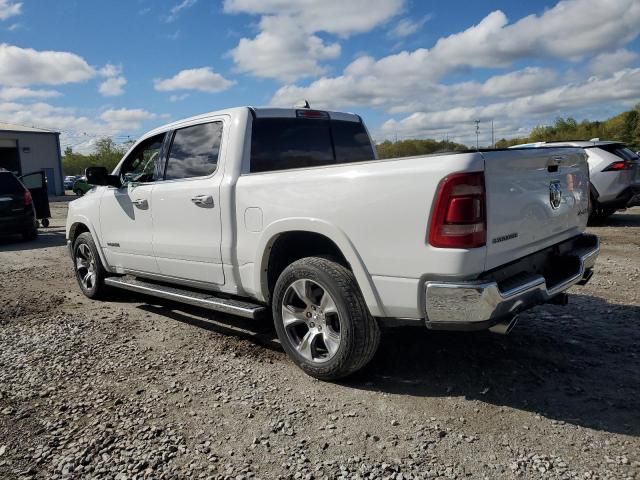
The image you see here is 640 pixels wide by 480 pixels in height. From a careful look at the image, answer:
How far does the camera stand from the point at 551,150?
3.45 metres

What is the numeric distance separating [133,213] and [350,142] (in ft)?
7.38

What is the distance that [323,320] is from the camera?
3.49 meters

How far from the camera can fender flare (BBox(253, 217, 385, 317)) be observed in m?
3.13

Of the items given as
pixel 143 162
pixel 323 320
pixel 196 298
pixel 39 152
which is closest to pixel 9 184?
pixel 143 162

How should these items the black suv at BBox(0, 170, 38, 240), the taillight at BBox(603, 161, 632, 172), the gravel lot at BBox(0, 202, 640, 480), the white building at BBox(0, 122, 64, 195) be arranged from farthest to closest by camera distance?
the white building at BBox(0, 122, 64, 195)
the black suv at BBox(0, 170, 38, 240)
the taillight at BBox(603, 161, 632, 172)
the gravel lot at BBox(0, 202, 640, 480)

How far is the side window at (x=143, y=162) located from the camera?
4941 millimetres

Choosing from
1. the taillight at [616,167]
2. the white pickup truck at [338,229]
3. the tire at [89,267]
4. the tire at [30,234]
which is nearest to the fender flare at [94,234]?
the tire at [89,267]

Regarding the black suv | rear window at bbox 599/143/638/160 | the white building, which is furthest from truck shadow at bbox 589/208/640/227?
the white building

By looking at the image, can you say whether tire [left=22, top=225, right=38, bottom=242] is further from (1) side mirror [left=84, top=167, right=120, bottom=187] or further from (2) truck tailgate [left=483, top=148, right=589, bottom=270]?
(2) truck tailgate [left=483, top=148, right=589, bottom=270]

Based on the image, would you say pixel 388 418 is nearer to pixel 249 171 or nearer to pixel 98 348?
pixel 249 171

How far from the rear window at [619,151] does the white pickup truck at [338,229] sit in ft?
23.8

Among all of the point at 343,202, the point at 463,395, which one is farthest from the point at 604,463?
the point at 343,202

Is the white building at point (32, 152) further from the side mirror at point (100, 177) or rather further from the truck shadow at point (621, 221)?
the truck shadow at point (621, 221)

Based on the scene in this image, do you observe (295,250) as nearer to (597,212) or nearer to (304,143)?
(304,143)
